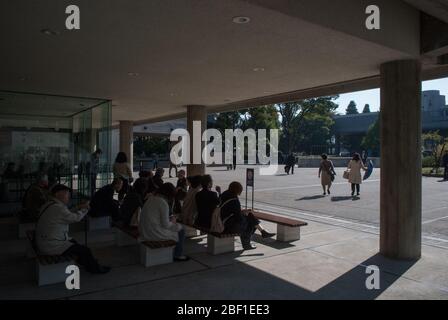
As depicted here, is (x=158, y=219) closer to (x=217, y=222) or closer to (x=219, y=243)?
(x=217, y=222)

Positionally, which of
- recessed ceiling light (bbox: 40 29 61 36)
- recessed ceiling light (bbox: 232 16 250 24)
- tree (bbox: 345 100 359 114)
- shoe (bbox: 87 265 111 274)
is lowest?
shoe (bbox: 87 265 111 274)

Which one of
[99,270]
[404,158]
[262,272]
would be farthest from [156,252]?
[404,158]

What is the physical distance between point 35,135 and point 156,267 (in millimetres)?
8193

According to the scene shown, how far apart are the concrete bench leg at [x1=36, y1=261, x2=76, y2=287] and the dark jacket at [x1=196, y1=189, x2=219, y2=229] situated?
2478 millimetres

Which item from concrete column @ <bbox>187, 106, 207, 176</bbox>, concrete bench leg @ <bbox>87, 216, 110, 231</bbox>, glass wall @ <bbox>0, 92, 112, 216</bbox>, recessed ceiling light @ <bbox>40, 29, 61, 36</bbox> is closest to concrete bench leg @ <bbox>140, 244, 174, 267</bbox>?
concrete bench leg @ <bbox>87, 216, 110, 231</bbox>

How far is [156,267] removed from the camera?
5.62 m

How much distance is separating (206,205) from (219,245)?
30.4 inches

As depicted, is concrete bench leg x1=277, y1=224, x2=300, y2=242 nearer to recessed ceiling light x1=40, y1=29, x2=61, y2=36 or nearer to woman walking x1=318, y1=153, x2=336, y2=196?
recessed ceiling light x1=40, y1=29, x2=61, y2=36

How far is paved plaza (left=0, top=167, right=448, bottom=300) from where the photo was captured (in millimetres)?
4656

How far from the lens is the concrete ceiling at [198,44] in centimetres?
436

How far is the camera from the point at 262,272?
5461mm

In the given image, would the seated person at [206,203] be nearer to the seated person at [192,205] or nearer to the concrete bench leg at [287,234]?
the seated person at [192,205]
